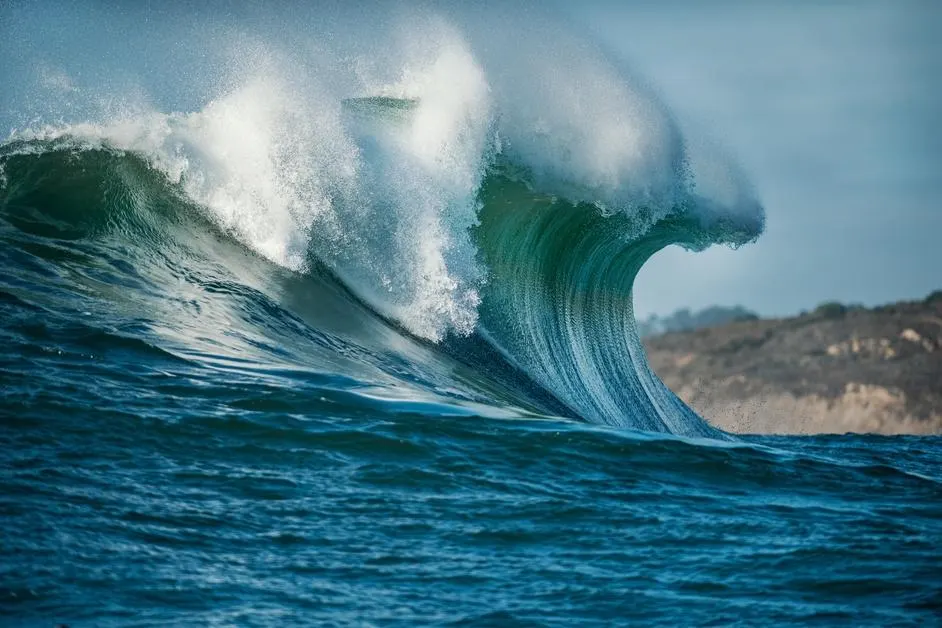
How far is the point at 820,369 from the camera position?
1406 inches

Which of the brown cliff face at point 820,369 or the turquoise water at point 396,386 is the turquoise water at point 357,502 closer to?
the turquoise water at point 396,386

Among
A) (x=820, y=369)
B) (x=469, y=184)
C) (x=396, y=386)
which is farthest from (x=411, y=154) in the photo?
(x=820, y=369)

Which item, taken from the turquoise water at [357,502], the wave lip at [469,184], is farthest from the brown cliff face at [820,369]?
the turquoise water at [357,502]

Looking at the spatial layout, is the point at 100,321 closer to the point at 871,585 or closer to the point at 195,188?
the point at 195,188

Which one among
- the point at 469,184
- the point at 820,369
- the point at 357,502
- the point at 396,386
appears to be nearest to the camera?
the point at 357,502

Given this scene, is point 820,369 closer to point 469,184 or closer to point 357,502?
point 469,184

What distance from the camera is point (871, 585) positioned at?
5.40 m

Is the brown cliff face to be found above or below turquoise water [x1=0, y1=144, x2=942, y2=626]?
above

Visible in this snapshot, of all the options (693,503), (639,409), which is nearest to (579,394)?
(639,409)

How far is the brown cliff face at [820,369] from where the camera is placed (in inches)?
1163

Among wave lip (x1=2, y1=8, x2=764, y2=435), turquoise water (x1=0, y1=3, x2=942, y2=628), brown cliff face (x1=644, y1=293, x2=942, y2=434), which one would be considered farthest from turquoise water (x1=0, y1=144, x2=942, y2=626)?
brown cliff face (x1=644, y1=293, x2=942, y2=434)

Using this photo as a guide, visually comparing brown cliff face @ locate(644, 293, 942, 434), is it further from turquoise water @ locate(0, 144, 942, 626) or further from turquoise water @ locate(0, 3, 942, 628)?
turquoise water @ locate(0, 144, 942, 626)

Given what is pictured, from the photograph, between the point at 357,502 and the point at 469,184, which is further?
the point at 469,184

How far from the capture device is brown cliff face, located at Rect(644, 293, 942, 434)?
2953 cm
